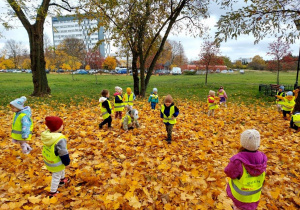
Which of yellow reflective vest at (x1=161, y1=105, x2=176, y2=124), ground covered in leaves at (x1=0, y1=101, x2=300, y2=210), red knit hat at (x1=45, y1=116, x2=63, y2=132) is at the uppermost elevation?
red knit hat at (x1=45, y1=116, x2=63, y2=132)

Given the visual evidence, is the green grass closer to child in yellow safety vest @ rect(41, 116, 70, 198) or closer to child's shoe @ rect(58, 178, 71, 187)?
child's shoe @ rect(58, 178, 71, 187)

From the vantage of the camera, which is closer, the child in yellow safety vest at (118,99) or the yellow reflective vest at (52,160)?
the yellow reflective vest at (52,160)

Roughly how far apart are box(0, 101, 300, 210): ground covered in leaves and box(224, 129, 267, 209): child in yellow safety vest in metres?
0.56

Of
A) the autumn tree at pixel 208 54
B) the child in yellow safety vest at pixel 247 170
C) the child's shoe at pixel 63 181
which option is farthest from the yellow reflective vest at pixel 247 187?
the autumn tree at pixel 208 54

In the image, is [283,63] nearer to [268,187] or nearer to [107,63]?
[268,187]

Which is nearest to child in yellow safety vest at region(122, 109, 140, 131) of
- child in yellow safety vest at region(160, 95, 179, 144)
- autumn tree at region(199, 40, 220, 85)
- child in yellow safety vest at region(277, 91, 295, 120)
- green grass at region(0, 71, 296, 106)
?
child in yellow safety vest at region(160, 95, 179, 144)

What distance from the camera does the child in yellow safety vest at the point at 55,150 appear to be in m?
2.94

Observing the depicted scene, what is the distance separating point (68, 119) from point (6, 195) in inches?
188

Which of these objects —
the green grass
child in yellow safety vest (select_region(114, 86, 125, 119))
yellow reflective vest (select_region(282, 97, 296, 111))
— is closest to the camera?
child in yellow safety vest (select_region(114, 86, 125, 119))

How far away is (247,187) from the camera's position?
239 cm

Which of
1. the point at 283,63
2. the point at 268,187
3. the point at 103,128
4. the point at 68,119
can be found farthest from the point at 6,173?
the point at 283,63

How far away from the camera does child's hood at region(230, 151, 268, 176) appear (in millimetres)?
2293

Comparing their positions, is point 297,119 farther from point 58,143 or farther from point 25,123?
point 25,123

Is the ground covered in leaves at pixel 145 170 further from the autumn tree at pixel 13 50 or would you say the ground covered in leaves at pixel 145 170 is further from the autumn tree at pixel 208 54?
the autumn tree at pixel 13 50
